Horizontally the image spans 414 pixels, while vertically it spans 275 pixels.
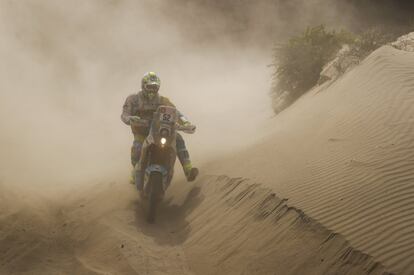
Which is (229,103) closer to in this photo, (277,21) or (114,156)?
(114,156)

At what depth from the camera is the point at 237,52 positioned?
1167 inches

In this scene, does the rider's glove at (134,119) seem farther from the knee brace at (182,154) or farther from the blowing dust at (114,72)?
the blowing dust at (114,72)

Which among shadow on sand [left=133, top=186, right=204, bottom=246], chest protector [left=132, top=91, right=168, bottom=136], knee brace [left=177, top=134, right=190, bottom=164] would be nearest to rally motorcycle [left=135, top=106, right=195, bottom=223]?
shadow on sand [left=133, top=186, right=204, bottom=246]

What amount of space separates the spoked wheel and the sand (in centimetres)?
21

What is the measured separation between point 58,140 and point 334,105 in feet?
31.0

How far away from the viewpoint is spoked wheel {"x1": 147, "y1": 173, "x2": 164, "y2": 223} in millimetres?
7602

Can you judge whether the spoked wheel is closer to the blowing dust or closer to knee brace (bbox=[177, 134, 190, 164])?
knee brace (bbox=[177, 134, 190, 164])

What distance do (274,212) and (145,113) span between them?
3.59 m

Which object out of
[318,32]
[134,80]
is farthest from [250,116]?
[134,80]

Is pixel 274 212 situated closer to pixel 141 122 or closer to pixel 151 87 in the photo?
pixel 141 122

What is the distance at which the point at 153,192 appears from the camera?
7.61 m

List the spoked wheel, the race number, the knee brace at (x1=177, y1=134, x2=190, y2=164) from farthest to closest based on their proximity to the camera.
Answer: the knee brace at (x1=177, y1=134, x2=190, y2=164), the race number, the spoked wheel

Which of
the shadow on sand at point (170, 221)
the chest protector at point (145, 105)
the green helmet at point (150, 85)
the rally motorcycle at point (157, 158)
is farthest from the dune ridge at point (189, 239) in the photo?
the green helmet at point (150, 85)

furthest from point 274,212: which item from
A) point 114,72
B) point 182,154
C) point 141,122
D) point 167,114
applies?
point 114,72
